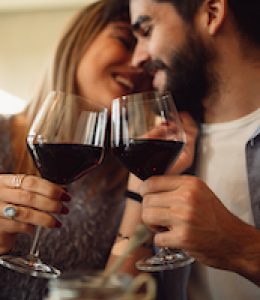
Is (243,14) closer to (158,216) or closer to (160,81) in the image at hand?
(160,81)

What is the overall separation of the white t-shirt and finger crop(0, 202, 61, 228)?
1.42 feet

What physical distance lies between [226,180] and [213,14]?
0.44m

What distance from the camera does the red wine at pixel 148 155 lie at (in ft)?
2.53

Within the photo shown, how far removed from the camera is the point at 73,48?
1.36 m

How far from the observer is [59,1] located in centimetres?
313

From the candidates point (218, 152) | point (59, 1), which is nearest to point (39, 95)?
point (218, 152)

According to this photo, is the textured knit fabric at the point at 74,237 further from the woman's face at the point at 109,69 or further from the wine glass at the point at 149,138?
the wine glass at the point at 149,138

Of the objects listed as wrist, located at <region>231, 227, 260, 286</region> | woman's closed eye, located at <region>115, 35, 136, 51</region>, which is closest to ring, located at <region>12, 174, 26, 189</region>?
wrist, located at <region>231, 227, 260, 286</region>

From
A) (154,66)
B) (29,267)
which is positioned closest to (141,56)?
(154,66)

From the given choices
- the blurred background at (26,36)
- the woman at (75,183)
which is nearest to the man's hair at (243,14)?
the woman at (75,183)

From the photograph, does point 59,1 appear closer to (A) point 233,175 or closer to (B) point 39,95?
(B) point 39,95

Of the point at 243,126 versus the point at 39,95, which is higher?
the point at 39,95

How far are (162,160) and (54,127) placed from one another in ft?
0.64

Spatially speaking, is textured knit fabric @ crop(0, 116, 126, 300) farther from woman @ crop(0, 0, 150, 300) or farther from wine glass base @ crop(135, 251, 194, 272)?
wine glass base @ crop(135, 251, 194, 272)
